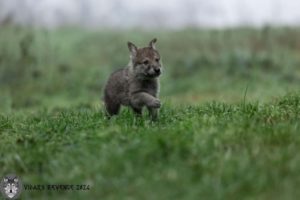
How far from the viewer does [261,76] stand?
75.1 feet

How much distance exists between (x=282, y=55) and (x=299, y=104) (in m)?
16.5

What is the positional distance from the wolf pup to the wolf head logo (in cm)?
275

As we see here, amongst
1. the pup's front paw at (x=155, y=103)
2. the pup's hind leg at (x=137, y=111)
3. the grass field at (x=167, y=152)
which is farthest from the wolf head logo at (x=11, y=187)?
the pup's hind leg at (x=137, y=111)

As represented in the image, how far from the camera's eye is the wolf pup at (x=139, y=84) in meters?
9.16

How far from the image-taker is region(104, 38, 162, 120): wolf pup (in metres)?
9.16

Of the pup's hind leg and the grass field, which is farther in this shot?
the pup's hind leg

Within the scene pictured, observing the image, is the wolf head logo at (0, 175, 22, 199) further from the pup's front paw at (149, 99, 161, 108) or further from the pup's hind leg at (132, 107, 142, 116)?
the pup's hind leg at (132, 107, 142, 116)

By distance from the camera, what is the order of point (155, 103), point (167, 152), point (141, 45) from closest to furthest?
point (167, 152), point (155, 103), point (141, 45)

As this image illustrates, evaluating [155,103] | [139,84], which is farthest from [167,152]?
[139,84]

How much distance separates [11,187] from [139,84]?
3.37 meters

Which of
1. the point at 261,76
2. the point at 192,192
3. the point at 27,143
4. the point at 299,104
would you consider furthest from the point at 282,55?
the point at 192,192

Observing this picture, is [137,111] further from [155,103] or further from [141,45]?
[141,45]

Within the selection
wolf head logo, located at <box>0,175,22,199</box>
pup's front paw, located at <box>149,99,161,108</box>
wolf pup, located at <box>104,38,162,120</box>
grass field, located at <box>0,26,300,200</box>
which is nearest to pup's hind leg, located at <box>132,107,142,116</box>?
wolf pup, located at <box>104,38,162,120</box>

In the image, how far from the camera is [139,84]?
31.0 ft
